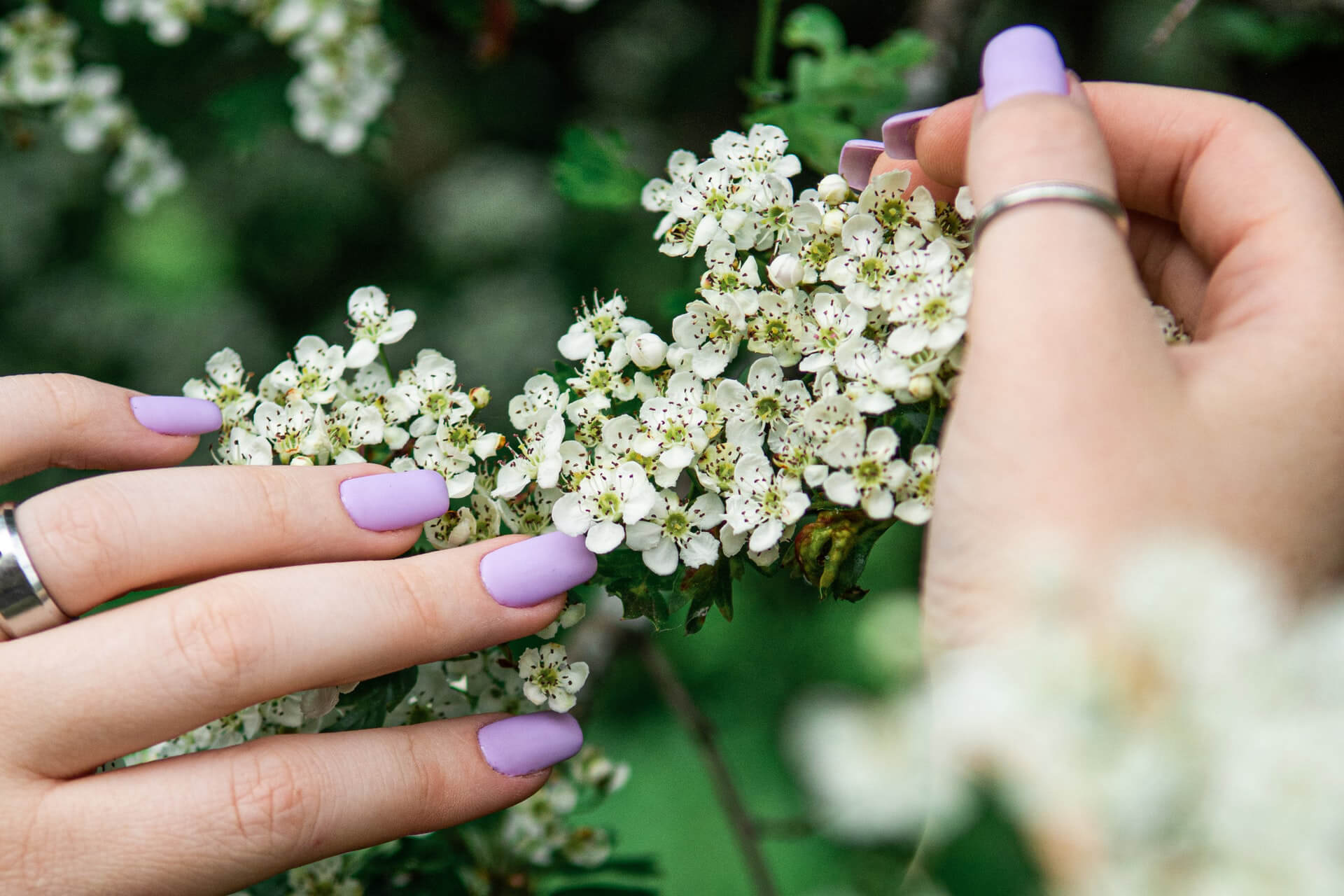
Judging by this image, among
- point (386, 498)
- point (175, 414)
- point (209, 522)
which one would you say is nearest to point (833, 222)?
point (386, 498)

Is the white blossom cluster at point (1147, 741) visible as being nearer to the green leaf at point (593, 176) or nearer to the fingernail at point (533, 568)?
the fingernail at point (533, 568)

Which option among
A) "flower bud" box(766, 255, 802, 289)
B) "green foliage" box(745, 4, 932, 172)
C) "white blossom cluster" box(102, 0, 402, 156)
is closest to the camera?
"flower bud" box(766, 255, 802, 289)

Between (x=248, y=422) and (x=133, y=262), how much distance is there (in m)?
2.90

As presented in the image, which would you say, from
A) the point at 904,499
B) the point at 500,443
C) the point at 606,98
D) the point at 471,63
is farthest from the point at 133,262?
the point at 904,499

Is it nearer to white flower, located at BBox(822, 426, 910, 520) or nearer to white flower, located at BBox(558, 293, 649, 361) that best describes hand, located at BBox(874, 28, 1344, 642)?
white flower, located at BBox(822, 426, 910, 520)

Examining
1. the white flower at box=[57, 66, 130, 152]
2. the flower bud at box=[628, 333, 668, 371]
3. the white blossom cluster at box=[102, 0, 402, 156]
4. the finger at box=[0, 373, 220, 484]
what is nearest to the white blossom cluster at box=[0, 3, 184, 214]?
the white flower at box=[57, 66, 130, 152]

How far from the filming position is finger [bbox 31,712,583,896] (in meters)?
1.16

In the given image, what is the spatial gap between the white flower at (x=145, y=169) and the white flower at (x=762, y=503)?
2918 millimetres

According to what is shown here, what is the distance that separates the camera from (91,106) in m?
3.11

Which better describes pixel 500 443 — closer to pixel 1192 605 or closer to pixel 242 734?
pixel 242 734

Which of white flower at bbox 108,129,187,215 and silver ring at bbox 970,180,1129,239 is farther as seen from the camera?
white flower at bbox 108,129,187,215

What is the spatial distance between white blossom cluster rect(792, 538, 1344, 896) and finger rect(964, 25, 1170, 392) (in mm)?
295

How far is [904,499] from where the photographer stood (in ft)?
4.02

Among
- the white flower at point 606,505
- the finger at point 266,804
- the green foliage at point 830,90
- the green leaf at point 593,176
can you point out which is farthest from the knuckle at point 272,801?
the green foliage at point 830,90
